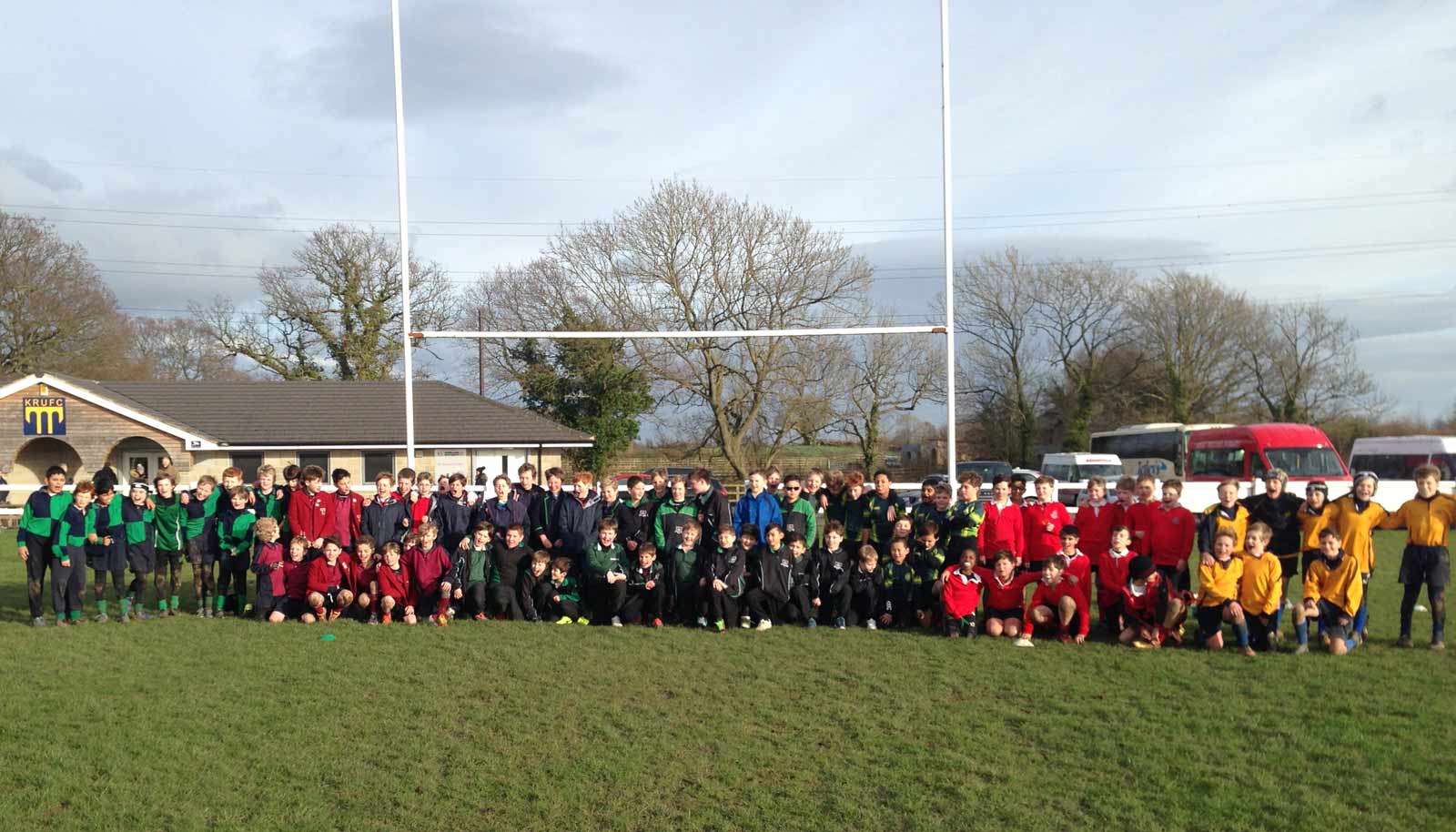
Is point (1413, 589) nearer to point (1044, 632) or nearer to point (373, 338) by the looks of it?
point (1044, 632)

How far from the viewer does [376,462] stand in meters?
24.9

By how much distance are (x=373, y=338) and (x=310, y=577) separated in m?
27.0

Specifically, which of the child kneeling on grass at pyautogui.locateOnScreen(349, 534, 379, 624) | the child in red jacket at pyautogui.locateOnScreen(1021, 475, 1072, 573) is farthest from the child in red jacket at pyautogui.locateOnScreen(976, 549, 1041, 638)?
the child kneeling on grass at pyautogui.locateOnScreen(349, 534, 379, 624)

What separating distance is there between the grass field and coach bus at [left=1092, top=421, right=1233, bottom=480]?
59.9 feet

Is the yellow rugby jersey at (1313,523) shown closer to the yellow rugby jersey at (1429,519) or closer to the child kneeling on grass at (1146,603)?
the yellow rugby jersey at (1429,519)

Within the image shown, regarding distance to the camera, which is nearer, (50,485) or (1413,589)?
(1413,589)

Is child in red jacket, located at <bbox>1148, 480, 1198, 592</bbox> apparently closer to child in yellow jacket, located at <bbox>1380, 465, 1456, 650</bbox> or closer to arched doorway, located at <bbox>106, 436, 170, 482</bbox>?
child in yellow jacket, located at <bbox>1380, 465, 1456, 650</bbox>

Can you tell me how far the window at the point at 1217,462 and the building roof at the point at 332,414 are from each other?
47.0 ft

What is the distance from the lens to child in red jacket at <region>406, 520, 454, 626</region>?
8.29m

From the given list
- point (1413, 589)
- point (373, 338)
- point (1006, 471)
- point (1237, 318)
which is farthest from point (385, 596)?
point (1237, 318)

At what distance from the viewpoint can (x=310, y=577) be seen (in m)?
8.31

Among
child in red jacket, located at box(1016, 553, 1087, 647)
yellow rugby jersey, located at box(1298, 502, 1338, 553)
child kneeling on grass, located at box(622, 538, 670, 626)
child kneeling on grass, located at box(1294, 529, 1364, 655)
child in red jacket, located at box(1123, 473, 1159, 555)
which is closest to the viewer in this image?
child kneeling on grass, located at box(1294, 529, 1364, 655)

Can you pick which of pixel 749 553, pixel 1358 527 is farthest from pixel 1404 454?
pixel 749 553

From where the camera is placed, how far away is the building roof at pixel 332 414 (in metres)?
24.2
